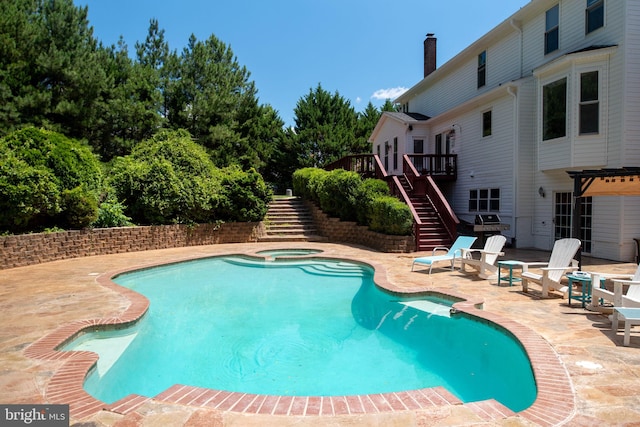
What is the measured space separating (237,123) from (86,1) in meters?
11.7

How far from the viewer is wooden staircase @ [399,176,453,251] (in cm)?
1392

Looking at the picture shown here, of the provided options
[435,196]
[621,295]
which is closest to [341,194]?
[435,196]

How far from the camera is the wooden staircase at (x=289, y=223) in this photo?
17.4 meters

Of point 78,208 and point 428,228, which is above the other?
point 78,208

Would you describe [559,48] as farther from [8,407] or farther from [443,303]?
[8,407]

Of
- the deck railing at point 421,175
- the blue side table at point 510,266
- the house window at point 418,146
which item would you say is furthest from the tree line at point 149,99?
Result: the blue side table at point 510,266

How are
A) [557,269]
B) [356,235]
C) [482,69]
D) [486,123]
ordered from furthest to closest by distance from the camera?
[482,69], [356,235], [486,123], [557,269]

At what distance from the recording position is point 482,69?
57.8ft

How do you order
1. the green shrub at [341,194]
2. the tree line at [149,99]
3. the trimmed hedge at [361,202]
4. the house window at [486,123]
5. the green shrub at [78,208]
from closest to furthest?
1. the green shrub at [78,208]
2. the trimmed hedge at [361,202]
3. the green shrub at [341,194]
4. the house window at [486,123]
5. the tree line at [149,99]

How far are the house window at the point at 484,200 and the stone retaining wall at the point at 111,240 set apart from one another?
9.22 m

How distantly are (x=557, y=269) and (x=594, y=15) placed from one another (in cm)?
909

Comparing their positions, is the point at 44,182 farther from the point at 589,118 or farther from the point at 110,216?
the point at 589,118

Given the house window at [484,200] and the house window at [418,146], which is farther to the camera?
the house window at [418,146]

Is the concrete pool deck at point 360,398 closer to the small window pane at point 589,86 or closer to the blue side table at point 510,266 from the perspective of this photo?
the blue side table at point 510,266
